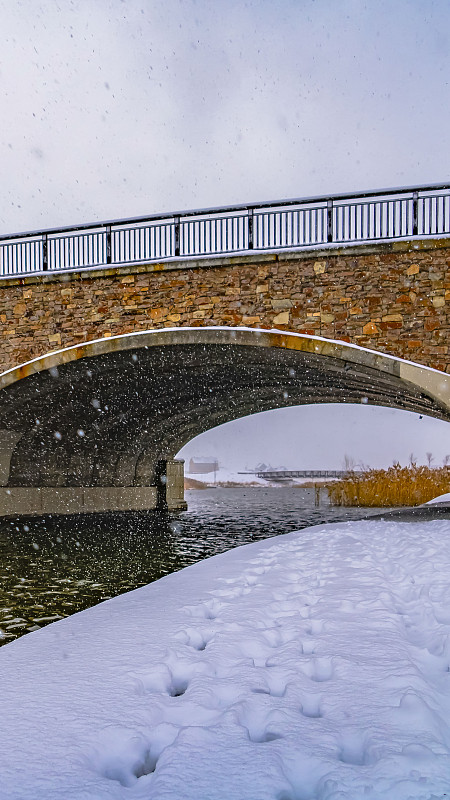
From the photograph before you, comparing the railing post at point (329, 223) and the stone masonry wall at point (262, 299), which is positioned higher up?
the railing post at point (329, 223)

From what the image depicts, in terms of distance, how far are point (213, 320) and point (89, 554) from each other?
526 centimetres

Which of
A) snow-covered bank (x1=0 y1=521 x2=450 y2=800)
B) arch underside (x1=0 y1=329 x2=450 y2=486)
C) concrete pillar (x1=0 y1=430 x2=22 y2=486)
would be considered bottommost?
snow-covered bank (x1=0 y1=521 x2=450 y2=800)

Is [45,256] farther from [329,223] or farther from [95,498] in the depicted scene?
[95,498]

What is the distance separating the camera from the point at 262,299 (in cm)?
1240

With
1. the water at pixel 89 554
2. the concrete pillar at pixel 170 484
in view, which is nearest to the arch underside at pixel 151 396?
the concrete pillar at pixel 170 484

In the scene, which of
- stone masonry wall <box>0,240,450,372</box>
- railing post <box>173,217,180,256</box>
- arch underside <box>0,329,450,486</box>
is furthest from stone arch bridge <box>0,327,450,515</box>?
railing post <box>173,217,180,256</box>

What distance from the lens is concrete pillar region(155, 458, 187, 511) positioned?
23.4 meters

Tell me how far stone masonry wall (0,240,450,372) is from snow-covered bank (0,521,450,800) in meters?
7.21

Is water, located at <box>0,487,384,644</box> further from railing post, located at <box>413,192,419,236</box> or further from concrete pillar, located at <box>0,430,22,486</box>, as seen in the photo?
railing post, located at <box>413,192,419,236</box>

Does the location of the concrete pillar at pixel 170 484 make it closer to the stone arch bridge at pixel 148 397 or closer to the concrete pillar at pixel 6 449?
the stone arch bridge at pixel 148 397

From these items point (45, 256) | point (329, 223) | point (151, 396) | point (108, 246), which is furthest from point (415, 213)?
point (151, 396)

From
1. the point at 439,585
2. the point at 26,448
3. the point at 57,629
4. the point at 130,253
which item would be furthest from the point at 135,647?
the point at 26,448

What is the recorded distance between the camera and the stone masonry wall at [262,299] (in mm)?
11531

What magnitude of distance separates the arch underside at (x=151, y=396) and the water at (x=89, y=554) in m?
2.43
